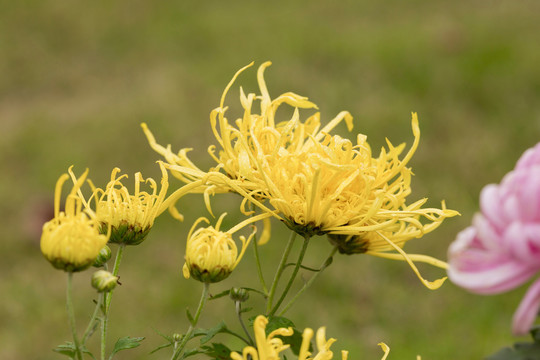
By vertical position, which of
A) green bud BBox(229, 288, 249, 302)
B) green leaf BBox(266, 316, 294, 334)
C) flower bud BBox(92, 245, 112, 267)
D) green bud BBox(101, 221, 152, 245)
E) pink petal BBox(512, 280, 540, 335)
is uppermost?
green bud BBox(101, 221, 152, 245)

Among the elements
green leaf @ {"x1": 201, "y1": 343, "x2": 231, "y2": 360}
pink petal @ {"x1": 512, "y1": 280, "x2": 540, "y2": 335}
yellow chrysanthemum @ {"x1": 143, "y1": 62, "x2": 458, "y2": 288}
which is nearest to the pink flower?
pink petal @ {"x1": 512, "y1": 280, "x2": 540, "y2": 335}

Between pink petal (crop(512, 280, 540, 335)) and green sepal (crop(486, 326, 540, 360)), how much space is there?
3.0 inches

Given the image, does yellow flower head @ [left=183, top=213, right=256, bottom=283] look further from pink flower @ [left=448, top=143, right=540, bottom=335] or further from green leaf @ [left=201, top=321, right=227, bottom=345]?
pink flower @ [left=448, top=143, right=540, bottom=335]

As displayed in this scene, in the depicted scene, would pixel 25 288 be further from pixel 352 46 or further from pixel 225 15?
pixel 225 15

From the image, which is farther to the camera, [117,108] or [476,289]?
[117,108]

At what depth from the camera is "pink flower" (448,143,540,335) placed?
0.45 metres

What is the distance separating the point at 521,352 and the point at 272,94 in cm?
388

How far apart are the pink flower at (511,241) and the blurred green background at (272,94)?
7.59ft

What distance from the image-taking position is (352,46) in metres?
5.00

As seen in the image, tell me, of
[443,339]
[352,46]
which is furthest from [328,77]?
[443,339]

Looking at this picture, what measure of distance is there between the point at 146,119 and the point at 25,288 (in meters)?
1.45

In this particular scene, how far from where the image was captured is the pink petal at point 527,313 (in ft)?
1.49

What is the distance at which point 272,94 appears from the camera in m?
4.35

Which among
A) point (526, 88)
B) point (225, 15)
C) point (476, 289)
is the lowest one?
point (476, 289)
